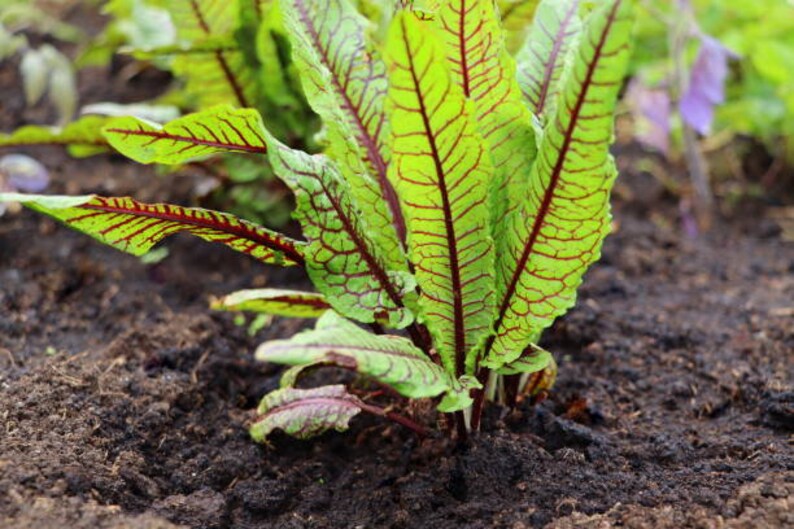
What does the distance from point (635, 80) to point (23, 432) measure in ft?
8.27

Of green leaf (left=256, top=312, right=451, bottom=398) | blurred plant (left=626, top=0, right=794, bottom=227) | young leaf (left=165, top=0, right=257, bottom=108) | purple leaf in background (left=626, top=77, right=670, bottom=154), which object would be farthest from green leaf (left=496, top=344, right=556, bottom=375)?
purple leaf in background (left=626, top=77, right=670, bottom=154)

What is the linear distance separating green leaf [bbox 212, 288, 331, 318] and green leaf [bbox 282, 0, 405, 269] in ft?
0.62

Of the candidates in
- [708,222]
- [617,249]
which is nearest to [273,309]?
[617,249]

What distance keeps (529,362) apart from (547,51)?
586mm

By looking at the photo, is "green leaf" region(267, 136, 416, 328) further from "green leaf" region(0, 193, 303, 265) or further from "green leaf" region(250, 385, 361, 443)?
"green leaf" region(250, 385, 361, 443)

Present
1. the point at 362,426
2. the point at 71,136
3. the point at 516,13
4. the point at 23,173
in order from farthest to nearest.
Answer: the point at 23,173 → the point at 71,136 → the point at 516,13 → the point at 362,426

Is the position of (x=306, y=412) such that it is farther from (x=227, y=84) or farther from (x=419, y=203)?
(x=227, y=84)

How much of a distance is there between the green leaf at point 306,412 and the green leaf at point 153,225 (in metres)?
0.26

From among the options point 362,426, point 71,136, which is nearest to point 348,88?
point 362,426

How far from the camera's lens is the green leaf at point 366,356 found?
43.7 inches

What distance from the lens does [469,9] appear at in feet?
4.36

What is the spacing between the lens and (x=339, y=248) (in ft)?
4.54

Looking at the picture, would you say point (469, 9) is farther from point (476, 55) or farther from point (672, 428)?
point (672, 428)

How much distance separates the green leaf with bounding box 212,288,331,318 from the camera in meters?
1.49
